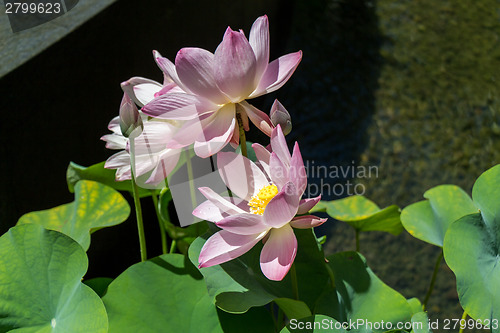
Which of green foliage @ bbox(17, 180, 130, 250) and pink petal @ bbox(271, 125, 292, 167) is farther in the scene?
green foliage @ bbox(17, 180, 130, 250)

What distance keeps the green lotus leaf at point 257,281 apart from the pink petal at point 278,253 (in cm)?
7

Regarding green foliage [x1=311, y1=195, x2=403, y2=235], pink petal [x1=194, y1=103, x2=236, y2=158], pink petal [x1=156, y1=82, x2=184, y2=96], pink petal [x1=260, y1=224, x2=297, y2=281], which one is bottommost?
green foliage [x1=311, y1=195, x2=403, y2=235]

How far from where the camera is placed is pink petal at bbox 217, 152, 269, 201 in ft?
1.60

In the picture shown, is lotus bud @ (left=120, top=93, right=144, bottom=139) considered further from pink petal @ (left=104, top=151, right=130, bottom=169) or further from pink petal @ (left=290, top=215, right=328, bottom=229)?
pink petal @ (left=290, top=215, right=328, bottom=229)

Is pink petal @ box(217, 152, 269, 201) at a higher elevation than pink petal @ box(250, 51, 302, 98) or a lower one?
lower

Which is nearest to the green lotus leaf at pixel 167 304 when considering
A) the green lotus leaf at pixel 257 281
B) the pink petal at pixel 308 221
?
the green lotus leaf at pixel 257 281

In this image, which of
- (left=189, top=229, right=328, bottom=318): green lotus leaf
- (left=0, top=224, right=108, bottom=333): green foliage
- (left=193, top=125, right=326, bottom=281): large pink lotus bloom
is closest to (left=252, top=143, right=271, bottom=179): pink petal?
(left=193, top=125, right=326, bottom=281): large pink lotus bloom

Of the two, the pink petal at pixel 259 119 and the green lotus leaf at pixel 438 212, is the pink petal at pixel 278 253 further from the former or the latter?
the green lotus leaf at pixel 438 212

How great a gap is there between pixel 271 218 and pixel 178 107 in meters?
0.13

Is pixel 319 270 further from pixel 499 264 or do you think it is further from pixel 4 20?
pixel 4 20

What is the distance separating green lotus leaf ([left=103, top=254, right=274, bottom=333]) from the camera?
542 millimetres

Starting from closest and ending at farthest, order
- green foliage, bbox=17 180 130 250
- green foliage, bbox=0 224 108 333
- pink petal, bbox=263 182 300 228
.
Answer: pink petal, bbox=263 182 300 228 < green foliage, bbox=0 224 108 333 < green foliage, bbox=17 180 130 250

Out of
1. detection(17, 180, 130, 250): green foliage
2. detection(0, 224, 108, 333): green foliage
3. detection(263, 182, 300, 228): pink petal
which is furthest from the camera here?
detection(17, 180, 130, 250): green foliage

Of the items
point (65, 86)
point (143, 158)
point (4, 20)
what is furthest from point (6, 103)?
point (143, 158)
